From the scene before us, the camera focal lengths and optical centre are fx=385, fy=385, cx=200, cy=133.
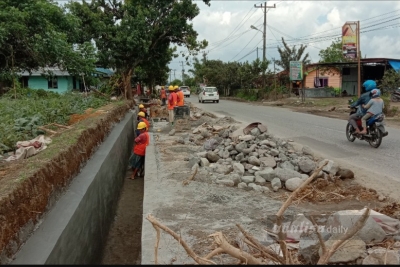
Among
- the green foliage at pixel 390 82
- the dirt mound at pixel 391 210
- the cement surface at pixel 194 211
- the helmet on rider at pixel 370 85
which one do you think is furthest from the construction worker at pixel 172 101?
the green foliage at pixel 390 82

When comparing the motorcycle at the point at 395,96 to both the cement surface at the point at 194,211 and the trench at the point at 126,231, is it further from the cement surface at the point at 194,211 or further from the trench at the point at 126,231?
the cement surface at the point at 194,211

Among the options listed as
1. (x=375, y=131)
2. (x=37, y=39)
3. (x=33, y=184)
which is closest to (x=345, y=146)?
(x=375, y=131)

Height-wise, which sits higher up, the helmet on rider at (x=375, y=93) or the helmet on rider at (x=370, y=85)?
the helmet on rider at (x=370, y=85)

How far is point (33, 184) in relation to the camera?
414 centimetres

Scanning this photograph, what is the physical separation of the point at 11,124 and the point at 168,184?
156 inches

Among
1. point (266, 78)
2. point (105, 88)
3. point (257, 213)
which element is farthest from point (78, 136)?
point (266, 78)

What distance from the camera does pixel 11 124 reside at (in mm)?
7996

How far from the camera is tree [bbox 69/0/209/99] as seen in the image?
1958 cm

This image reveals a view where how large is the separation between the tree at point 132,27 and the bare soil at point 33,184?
13573 millimetres

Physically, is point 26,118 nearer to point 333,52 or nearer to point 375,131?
point 375,131

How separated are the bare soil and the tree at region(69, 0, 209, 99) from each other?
44.5 feet

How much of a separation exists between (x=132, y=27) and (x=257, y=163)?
47.3 feet

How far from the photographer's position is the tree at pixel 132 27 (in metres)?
19.6

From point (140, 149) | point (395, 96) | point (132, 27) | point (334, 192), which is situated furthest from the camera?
point (395, 96)
